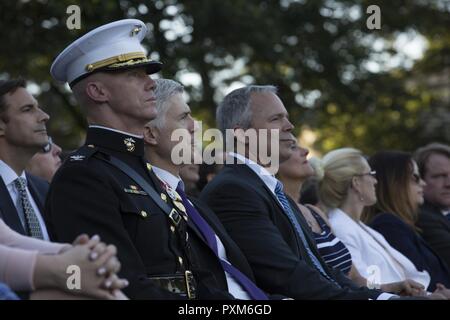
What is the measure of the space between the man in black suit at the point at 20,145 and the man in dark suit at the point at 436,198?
3437 millimetres

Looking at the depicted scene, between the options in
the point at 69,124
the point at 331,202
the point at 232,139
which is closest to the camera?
the point at 232,139

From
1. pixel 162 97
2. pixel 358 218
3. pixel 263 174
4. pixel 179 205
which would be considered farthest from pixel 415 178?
pixel 179 205

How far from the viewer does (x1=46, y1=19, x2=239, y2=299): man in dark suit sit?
4398 millimetres

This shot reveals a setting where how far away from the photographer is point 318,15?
13.9 meters

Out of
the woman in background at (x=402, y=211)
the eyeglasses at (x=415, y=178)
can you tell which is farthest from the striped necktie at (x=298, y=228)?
the eyeglasses at (x=415, y=178)

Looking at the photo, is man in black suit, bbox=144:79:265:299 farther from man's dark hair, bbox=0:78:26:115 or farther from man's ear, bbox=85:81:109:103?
man's dark hair, bbox=0:78:26:115

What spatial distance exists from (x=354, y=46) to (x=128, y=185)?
10164 mm

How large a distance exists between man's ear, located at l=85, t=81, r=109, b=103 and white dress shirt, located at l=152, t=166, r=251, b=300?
25.1 inches

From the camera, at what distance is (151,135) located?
18.3ft

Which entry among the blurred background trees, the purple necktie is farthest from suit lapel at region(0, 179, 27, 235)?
the blurred background trees

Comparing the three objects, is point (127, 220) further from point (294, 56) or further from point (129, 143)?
point (294, 56)
